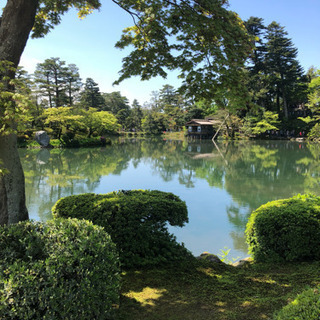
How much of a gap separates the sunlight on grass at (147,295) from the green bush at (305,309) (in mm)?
1276

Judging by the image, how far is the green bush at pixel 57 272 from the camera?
1.38 m

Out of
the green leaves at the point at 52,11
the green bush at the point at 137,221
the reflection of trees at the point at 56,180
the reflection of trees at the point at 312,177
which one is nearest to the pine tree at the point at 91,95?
the reflection of trees at the point at 56,180

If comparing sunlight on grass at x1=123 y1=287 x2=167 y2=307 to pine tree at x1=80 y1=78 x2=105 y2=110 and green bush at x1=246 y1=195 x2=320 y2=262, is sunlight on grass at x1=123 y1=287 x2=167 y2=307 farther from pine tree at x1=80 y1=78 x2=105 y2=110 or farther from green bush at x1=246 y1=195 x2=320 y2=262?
pine tree at x1=80 y1=78 x2=105 y2=110

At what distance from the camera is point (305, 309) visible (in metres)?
1.29

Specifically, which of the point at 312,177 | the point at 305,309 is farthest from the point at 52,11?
the point at 312,177

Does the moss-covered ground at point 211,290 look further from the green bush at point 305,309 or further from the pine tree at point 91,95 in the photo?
the pine tree at point 91,95

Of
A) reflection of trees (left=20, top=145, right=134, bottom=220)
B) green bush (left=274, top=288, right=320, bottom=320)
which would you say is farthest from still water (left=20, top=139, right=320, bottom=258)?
green bush (left=274, top=288, right=320, bottom=320)

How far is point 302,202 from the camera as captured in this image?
338 cm

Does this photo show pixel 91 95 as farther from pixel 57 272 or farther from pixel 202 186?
pixel 57 272

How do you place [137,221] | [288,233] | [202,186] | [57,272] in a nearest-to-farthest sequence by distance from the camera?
1. [57,272]
2. [137,221]
3. [288,233]
4. [202,186]

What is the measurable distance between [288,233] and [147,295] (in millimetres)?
1836

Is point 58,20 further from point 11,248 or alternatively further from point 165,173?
point 165,173

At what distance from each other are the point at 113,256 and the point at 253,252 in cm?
228

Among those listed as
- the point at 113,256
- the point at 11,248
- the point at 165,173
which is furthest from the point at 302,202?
the point at 165,173
